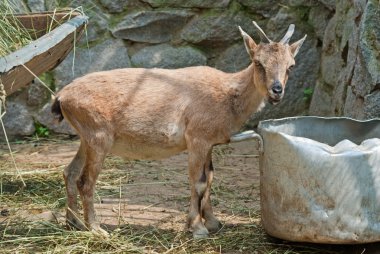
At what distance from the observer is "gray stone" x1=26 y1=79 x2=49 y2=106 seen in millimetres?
8234

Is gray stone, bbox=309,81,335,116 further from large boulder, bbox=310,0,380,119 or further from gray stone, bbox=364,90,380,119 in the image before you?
gray stone, bbox=364,90,380,119

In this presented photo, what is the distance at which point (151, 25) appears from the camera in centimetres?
838

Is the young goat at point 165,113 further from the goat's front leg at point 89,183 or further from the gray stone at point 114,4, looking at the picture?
the gray stone at point 114,4

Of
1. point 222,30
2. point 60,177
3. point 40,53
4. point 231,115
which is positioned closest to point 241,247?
point 231,115

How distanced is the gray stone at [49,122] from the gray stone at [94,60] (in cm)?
31

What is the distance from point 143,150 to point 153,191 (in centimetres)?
116

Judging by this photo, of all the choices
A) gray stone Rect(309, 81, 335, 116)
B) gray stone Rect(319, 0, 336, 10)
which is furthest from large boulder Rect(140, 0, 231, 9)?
gray stone Rect(309, 81, 335, 116)

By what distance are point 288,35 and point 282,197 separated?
3.92 ft

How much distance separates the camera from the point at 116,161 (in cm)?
743

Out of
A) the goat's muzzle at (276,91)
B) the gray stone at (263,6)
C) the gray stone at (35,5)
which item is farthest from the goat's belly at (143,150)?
the gray stone at (263,6)

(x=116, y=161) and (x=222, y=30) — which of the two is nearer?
(x=116, y=161)

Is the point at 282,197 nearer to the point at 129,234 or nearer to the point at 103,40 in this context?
the point at 129,234

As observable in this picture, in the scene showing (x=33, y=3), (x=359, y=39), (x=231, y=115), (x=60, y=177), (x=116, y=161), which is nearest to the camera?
(x=231, y=115)

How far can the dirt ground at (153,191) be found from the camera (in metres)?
5.52
